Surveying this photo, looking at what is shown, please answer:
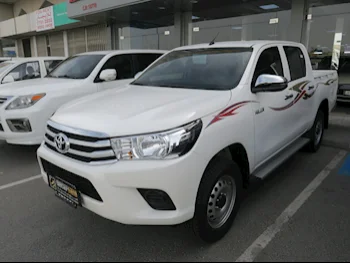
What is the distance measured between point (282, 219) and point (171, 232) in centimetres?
119

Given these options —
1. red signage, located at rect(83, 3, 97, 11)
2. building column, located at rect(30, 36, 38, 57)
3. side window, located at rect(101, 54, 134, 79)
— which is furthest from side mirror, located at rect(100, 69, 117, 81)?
building column, located at rect(30, 36, 38, 57)

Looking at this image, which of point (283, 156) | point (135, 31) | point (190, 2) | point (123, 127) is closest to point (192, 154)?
point (123, 127)

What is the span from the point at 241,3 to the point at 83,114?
9.61 meters

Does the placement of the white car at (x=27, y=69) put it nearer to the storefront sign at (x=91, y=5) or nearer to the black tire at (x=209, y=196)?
the storefront sign at (x=91, y=5)

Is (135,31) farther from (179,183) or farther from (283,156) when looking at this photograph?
(179,183)

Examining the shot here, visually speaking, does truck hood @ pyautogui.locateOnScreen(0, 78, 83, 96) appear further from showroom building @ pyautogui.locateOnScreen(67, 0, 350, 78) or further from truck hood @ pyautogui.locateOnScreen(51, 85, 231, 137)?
showroom building @ pyautogui.locateOnScreen(67, 0, 350, 78)

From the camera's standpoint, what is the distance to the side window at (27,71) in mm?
8227

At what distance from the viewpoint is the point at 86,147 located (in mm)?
2420

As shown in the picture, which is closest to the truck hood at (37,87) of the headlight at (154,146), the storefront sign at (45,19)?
the headlight at (154,146)

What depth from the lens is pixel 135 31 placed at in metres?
15.3

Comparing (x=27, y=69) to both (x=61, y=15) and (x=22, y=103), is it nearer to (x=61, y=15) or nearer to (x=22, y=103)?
(x=22, y=103)

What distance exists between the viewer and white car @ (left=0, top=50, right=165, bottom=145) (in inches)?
189

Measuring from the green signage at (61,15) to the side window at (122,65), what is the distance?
12049 mm

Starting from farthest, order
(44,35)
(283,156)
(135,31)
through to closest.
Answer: (44,35) < (135,31) < (283,156)
